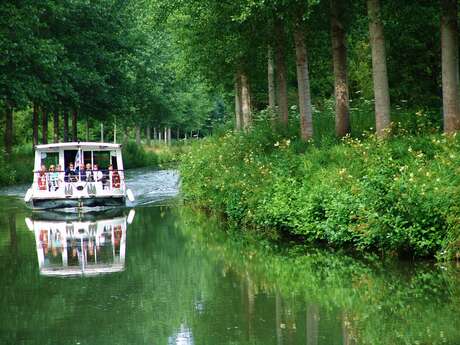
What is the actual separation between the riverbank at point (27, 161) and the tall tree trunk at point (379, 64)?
16.7 metres

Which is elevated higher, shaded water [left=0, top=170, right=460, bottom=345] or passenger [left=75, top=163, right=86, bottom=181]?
passenger [left=75, top=163, right=86, bottom=181]

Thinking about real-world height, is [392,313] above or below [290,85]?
below

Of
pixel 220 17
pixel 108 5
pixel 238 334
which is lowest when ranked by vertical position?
pixel 238 334

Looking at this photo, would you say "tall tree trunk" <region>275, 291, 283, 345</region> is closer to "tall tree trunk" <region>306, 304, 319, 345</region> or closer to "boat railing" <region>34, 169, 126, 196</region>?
"tall tree trunk" <region>306, 304, 319, 345</region>

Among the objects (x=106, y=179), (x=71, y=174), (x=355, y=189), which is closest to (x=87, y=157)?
(x=71, y=174)

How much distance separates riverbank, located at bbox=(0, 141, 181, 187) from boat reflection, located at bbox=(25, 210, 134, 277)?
23.7 feet

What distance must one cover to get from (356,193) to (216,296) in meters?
4.66

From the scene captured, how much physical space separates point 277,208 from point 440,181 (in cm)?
540

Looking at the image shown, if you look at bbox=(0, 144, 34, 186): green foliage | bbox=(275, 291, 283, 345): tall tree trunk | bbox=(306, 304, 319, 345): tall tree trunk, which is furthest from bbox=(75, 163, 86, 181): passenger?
bbox=(306, 304, 319, 345): tall tree trunk

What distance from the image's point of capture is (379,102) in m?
20.6

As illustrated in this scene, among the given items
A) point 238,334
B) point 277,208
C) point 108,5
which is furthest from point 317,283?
point 108,5

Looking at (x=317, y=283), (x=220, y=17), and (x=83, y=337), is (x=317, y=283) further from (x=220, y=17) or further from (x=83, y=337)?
(x=220, y=17)

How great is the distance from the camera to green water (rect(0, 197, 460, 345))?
10.8 m

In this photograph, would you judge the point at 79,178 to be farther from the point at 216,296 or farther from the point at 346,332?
the point at 346,332
